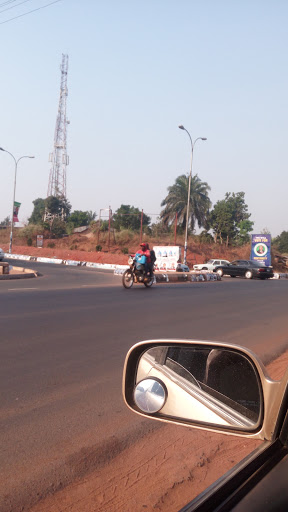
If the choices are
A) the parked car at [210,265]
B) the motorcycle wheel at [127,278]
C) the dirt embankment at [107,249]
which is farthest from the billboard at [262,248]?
the motorcycle wheel at [127,278]

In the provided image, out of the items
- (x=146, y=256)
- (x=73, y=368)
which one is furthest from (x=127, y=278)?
(x=73, y=368)

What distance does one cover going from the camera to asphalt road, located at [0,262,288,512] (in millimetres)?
3393

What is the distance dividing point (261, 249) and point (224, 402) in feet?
143

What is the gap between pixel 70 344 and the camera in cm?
727

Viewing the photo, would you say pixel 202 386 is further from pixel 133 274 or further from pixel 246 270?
pixel 246 270

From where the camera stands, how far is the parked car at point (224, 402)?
1.50 m

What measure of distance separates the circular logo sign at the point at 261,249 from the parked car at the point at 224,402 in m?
43.2

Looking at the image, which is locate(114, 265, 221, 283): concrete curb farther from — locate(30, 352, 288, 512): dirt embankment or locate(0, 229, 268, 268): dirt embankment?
locate(30, 352, 288, 512): dirt embankment

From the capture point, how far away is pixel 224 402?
1897 mm

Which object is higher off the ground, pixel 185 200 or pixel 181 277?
pixel 185 200

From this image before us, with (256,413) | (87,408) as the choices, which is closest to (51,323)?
(87,408)

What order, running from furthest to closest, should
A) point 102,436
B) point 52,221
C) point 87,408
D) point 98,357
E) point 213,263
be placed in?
point 52,221, point 213,263, point 98,357, point 87,408, point 102,436

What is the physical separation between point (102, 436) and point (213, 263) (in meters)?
37.3

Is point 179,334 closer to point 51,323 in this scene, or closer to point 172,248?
point 51,323
